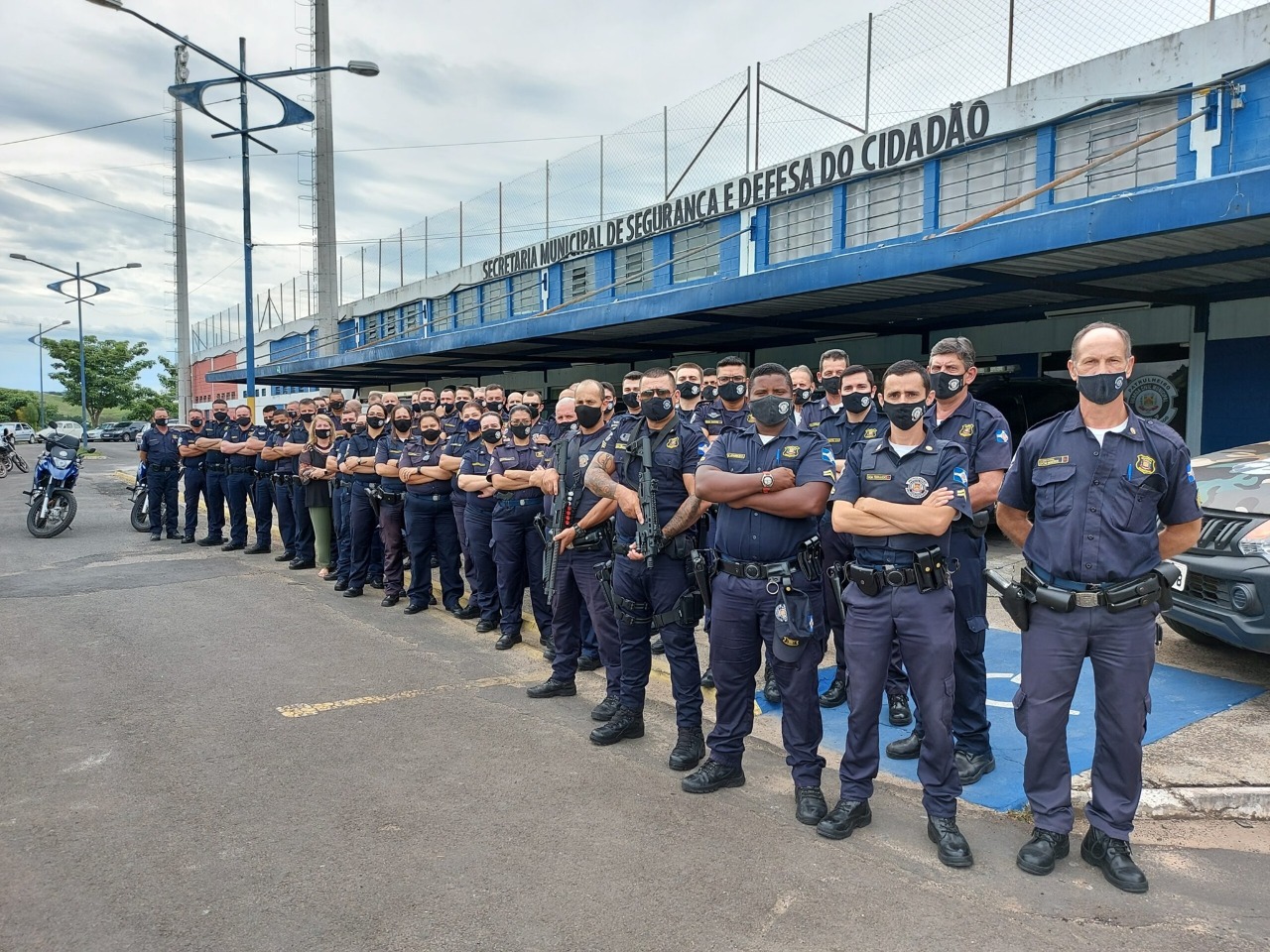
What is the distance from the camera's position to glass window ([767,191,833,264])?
1769 cm

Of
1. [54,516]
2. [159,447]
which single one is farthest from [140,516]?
[159,447]

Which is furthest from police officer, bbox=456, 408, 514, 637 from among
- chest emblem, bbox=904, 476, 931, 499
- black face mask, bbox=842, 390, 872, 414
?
chest emblem, bbox=904, 476, 931, 499

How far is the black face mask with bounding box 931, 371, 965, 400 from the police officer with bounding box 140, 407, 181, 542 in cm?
1149

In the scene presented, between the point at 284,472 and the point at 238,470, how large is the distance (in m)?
1.53

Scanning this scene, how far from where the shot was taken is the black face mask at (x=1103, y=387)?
3.35 m

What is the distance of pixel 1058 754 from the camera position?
3.49 meters

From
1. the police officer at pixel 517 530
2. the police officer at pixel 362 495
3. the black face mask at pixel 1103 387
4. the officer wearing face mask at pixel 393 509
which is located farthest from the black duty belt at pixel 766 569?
the police officer at pixel 362 495

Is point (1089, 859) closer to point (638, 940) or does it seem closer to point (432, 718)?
point (638, 940)

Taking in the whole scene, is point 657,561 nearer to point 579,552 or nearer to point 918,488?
point 579,552

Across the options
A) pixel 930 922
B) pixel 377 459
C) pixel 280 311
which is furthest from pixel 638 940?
pixel 280 311

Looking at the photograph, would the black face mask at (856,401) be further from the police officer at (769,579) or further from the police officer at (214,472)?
the police officer at (214,472)

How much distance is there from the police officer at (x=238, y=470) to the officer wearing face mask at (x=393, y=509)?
3.87 m

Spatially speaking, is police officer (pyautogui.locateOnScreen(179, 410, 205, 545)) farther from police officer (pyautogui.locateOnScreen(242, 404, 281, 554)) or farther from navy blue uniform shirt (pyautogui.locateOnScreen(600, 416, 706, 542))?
navy blue uniform shirt (pyautogui.locateOnScreen(600, 416, 706, 542))

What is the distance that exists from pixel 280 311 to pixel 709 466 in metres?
50.2
